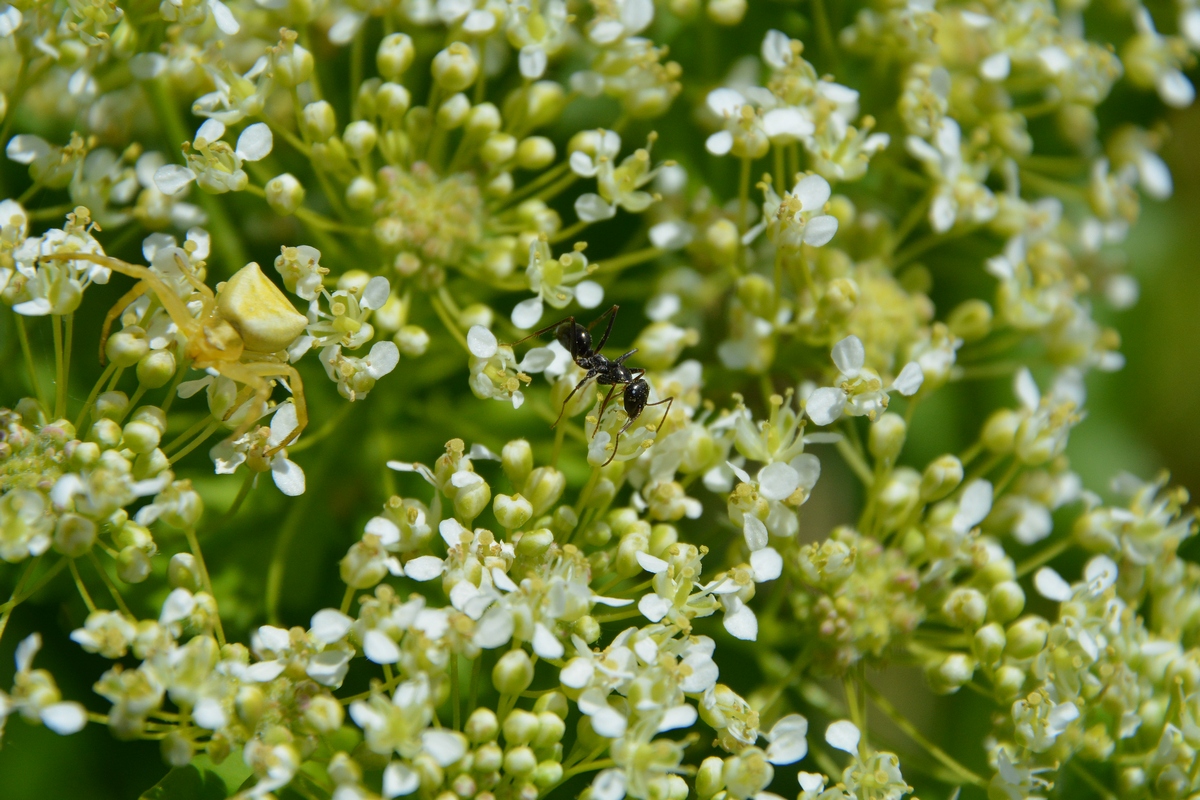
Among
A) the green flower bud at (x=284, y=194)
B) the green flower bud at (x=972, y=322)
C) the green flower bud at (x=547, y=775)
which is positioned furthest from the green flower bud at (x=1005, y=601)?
the green flower bud at (x=284, y=194)

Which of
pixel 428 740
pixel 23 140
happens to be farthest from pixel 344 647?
pixel 23 140

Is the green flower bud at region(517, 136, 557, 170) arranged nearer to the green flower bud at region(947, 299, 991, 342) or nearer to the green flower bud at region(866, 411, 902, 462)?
the green flower bud at region(866, 411, 902, 462)

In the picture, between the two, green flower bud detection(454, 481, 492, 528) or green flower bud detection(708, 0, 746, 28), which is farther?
green flower bud detection(708, 0, 746, 28)

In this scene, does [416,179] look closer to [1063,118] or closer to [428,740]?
[428,740]

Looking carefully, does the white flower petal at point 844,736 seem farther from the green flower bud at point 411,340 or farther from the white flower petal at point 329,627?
the green flower bud at point 411,340

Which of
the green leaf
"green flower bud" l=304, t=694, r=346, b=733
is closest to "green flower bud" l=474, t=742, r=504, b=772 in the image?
"green flower bud" l=304, t=694, r=346, b=733
